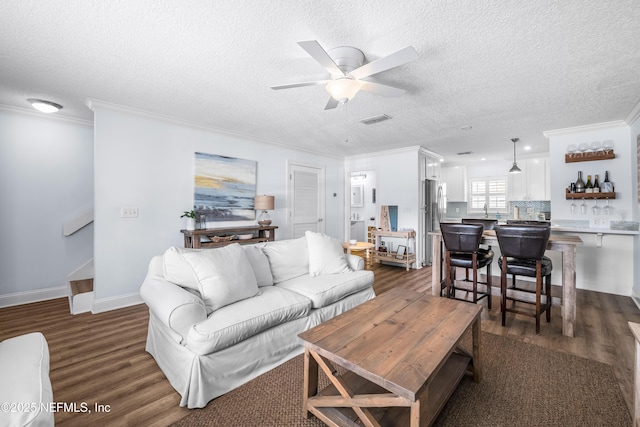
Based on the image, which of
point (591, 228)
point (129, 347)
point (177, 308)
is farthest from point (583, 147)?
point (129, 347)

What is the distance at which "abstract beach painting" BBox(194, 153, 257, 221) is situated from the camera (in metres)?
4.07

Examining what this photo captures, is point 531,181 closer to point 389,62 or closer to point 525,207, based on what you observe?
point 525,207

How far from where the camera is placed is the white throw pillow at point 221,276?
202cm

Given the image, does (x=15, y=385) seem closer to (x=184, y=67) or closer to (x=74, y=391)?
(x=74, y=391)

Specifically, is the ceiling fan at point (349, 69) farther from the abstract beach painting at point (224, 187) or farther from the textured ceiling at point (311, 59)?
the abstract beach painting at point (224, 187)

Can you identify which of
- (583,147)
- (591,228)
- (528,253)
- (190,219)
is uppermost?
(583,147)

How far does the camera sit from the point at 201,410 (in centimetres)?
164

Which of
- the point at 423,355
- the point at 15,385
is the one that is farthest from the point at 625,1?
the point at 15,385

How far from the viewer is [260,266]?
8.61 ft

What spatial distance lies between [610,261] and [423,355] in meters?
4.29

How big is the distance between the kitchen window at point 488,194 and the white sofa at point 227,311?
19.2 feet

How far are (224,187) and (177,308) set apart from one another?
2.83 metres

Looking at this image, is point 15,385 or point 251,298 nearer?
point 15,385

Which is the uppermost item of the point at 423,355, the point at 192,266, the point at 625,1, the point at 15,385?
the point at 625,1
